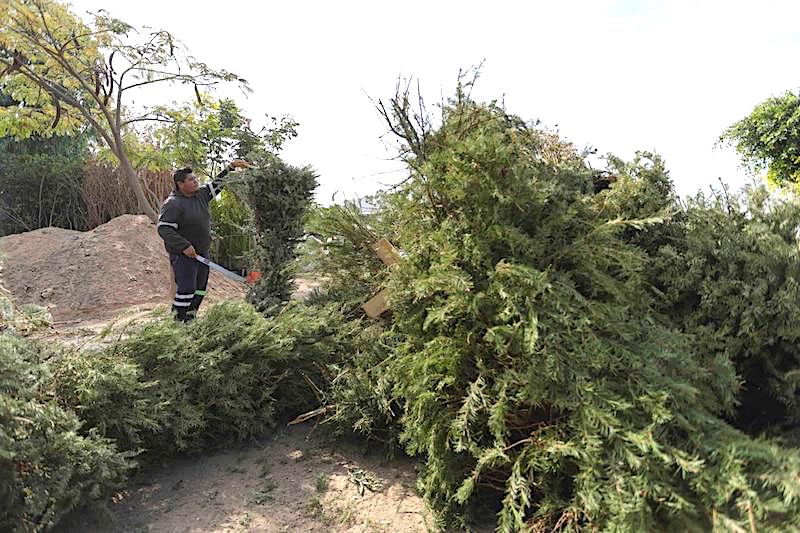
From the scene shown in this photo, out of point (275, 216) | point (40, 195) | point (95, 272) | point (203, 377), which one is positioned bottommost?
point (203, 377)

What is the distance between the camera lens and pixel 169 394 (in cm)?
317

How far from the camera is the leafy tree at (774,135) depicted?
12.9m

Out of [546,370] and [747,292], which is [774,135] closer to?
[747,292]

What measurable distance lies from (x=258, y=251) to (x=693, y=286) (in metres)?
3.43

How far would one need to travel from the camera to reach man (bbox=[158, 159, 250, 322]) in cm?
555

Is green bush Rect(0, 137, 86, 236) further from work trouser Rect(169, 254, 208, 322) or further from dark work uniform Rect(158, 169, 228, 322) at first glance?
work trouser Rect(169, 254, 208, 322)

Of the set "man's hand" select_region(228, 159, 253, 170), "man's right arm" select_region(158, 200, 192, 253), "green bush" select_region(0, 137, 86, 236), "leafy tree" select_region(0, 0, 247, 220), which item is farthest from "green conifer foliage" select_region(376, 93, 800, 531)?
"green bush" select_region(0, 137, 86, 236)

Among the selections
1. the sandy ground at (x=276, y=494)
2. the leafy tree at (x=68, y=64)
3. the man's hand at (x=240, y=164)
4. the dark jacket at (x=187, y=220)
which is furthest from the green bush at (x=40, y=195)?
the sandy ground at (x=276, y=494)

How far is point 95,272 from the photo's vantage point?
10109 millimetres

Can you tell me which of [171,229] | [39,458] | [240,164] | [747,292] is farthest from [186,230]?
[747,292]

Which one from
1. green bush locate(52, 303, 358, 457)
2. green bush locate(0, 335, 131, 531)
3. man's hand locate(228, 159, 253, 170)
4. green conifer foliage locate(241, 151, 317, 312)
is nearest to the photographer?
green bush locate(0, 335, 131, 531)

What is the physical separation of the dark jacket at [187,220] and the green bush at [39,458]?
2932 millimetres

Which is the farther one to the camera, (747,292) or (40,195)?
(40,195)

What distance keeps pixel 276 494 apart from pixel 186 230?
352 cm
